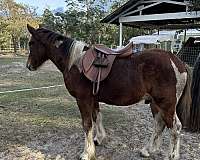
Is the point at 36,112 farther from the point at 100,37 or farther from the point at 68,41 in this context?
the point at 100,37

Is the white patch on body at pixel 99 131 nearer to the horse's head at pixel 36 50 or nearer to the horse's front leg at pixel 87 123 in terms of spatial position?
the horse's front leg at pixel 87 123

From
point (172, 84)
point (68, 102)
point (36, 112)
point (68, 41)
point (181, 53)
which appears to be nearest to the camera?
point (172, 84)

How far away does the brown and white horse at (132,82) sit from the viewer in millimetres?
3414

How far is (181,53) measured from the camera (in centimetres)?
1147

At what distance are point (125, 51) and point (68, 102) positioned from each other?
3.59 metres

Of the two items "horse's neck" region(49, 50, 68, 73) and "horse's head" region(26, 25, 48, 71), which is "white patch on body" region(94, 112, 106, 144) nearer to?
"horse's neck" region(49, 50, 68, 73)

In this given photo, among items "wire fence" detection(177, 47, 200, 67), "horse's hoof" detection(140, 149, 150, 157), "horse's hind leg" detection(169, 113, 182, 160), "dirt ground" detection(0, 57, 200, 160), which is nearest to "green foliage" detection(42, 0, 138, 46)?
"wire fence" detection(177, 47, 200, 67)

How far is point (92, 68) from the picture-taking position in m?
3.47

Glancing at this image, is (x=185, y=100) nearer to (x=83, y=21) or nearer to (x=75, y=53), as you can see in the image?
(x=75, y=53)

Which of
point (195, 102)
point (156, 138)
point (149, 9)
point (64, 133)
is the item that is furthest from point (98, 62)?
point (149, 9)

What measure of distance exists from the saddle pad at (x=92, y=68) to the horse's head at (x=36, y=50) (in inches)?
23.3

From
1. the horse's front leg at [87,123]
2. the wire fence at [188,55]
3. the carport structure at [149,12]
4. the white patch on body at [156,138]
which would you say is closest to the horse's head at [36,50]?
the horse's front leg at [87,123]

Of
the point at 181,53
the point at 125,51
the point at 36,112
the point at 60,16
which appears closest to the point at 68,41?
the point at 125,51

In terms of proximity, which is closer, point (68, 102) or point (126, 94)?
point (126, 94)
